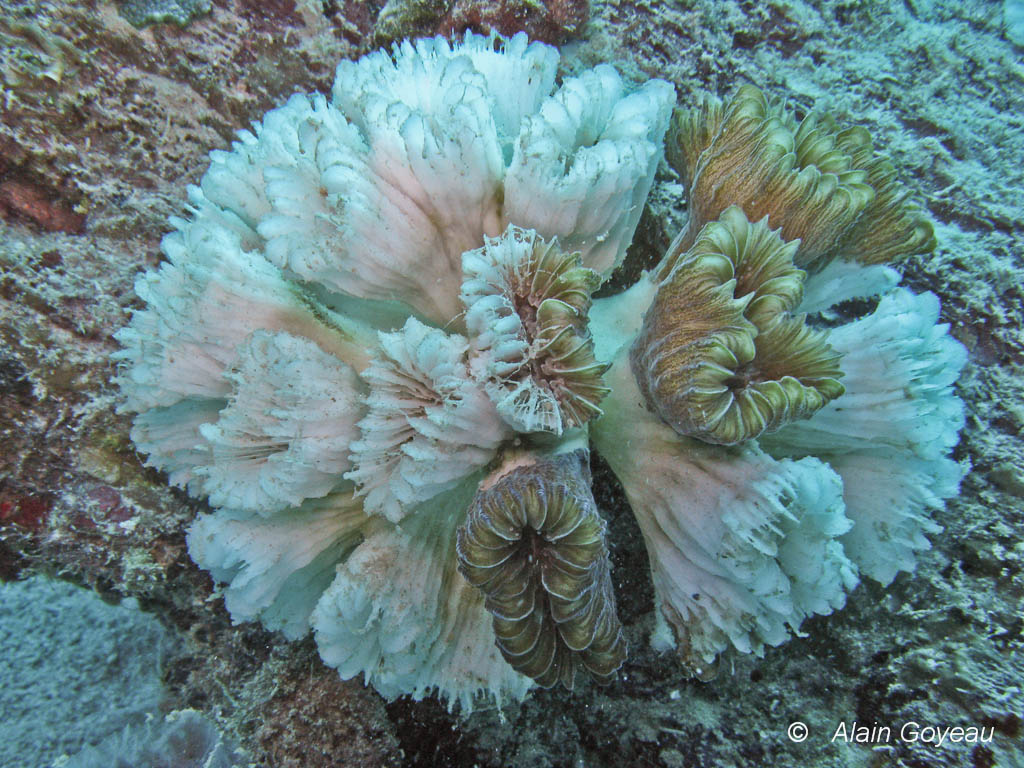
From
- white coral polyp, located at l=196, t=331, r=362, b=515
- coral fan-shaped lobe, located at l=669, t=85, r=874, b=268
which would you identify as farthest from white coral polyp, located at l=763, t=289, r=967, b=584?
white coral polyp, located at l=196, t=331, r=362, b=515

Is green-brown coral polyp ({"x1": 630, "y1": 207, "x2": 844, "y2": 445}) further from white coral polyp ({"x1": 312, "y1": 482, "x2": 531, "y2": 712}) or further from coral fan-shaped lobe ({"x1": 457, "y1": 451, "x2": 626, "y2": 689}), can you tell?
white coral polyp ({"x1": 312, "y1": 482, "x2": 531, "y2": 712})

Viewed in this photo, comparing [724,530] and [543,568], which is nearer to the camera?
[543,568]

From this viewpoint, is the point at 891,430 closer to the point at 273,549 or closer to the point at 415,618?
the point at 415,618

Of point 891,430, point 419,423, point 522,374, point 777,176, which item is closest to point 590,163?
point 777,176

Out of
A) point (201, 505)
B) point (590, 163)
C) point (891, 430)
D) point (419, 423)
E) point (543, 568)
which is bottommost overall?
point (201, 505)

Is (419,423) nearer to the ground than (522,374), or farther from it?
nearer to the ground

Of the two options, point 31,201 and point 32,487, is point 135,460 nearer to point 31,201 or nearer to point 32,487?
point 32,487

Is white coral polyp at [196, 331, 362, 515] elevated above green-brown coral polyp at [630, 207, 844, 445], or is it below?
below

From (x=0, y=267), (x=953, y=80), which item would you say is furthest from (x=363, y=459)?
(x=953, y=80)
